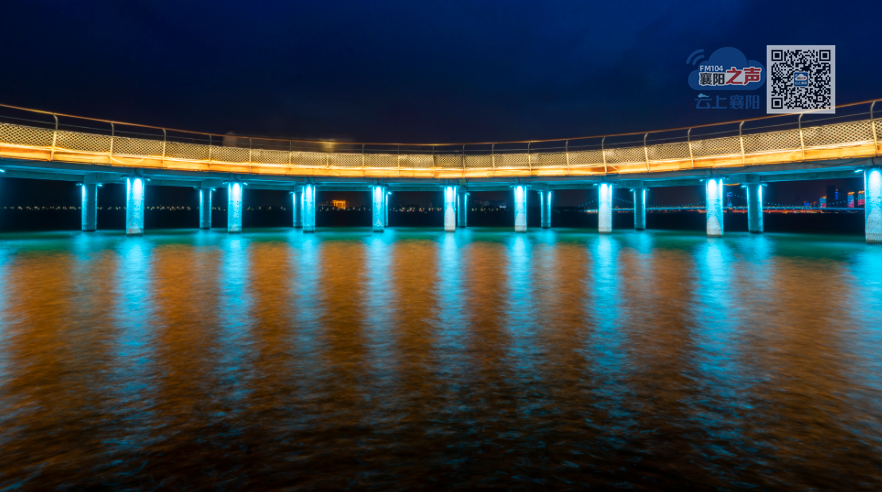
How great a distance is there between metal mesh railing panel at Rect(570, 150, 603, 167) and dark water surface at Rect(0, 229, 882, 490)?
3092 cm

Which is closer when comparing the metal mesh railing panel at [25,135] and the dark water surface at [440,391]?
the dark water surface at [440,391]

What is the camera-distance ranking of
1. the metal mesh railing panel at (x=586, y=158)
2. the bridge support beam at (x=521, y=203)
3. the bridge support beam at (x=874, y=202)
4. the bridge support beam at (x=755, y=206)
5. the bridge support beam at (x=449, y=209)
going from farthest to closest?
1. the bridge support beam at (x=449, y=209)
2. the bridge support beam at (x=521, y=203)
3. the bridge support beam at (x=755, y=206)
4. the metal mesh railing panel at (x=586, y=158)
5. the bridge support beam at (x=874, y=202)

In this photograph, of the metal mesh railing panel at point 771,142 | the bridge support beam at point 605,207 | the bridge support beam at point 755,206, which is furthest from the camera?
the bridge support beam at point 755,206

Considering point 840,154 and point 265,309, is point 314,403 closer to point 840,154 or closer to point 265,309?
point 265,309

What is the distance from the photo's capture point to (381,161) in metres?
43.5

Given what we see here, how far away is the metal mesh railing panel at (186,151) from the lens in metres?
35.7

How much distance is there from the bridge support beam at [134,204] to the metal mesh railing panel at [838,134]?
157 ft

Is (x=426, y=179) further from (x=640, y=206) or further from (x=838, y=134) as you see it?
(x=838, y=134)

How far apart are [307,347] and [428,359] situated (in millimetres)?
1668

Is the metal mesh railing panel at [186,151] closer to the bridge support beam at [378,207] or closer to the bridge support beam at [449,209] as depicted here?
the bridge support beam at [378,207]

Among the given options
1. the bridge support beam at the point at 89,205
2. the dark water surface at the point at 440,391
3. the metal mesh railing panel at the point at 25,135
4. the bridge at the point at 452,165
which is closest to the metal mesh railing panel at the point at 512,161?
the bridge at the point at 452,165

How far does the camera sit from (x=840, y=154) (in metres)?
27.4

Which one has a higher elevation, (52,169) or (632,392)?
(52,169)

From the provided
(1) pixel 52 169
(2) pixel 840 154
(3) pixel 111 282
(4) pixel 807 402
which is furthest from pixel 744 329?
(1) pixel 52 169
